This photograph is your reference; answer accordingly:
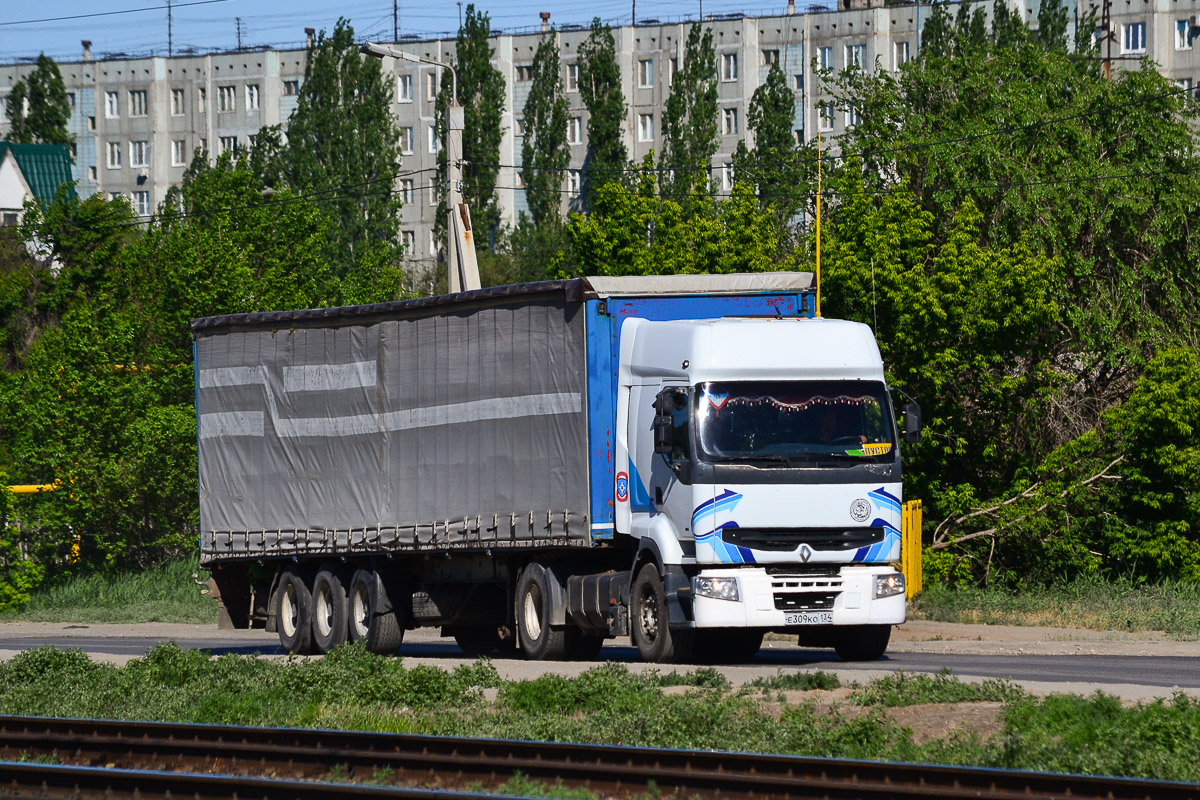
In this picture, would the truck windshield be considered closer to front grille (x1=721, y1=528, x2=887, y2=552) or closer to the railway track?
front grille (x1=721, y1=528, x2=887, y2=552)

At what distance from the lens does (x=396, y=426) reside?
2255 centimetres

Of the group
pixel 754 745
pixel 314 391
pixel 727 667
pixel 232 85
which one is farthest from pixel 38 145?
pixel 754 745

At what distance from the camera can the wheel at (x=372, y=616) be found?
22828 mm

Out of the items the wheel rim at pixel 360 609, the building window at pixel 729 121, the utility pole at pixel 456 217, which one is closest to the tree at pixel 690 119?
the building window at pixel 729 121

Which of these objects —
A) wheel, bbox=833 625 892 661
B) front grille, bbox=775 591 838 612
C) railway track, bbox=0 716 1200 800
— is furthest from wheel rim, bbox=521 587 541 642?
railway track, bbox=0 716 1200 800

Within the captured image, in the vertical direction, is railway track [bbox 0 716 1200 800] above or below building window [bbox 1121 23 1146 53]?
below

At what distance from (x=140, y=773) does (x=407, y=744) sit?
2.25 meters

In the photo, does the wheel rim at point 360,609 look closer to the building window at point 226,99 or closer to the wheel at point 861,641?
the wheel at point 861,641

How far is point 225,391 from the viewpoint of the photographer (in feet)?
82.7

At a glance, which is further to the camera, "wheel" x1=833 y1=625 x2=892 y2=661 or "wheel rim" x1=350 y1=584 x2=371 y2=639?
"wheel rim" x1=350 y1=584 x2=371 y2=639

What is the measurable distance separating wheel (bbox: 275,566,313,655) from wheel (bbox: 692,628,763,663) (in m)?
6.38

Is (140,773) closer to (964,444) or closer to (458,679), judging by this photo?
(458,679)

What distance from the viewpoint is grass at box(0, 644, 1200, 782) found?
1149cm

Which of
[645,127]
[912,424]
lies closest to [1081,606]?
[912,424]
